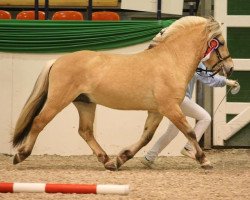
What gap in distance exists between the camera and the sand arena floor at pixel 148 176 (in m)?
5.50

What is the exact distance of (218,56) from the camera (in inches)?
290

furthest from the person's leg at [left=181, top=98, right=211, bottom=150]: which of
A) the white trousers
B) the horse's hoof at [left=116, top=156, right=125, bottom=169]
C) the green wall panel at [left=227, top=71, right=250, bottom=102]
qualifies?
the green wall panel at [left=227, top=71, right=250, bottom=102]

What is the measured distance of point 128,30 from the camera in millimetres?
8781

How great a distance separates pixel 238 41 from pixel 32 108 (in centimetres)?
340

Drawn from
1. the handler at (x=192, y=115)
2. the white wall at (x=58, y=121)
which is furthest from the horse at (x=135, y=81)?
the white wall at (x=58, y=121)

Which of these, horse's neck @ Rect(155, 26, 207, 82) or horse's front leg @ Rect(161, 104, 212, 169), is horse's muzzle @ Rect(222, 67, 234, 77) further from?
horse's front leg @ Rect(161, 104, 212, 169)

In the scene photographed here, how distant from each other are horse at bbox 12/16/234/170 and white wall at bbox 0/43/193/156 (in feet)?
4.75

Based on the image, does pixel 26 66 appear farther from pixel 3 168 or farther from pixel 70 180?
pixel 70 180

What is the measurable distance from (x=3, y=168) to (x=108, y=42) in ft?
7.96

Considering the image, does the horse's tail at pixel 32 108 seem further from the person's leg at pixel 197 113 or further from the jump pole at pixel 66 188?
the jump pole at pixel 66 188

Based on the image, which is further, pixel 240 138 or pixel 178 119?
pixel 240 138

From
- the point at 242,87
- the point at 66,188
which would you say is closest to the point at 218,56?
the point at 242,87

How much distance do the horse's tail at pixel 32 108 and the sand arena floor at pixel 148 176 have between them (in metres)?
0.37

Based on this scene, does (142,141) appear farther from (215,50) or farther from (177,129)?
(215,50)
